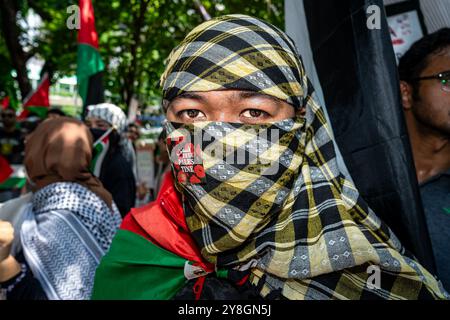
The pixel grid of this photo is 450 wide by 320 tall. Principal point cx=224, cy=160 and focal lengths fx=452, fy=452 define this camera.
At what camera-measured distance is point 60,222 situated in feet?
7.18

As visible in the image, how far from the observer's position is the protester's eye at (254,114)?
53.5 inches

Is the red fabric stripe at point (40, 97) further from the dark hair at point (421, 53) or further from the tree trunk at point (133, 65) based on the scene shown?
the dark hair at point (421, 53)

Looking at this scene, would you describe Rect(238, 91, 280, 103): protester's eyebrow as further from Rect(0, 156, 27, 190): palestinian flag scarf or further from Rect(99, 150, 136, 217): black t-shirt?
Rect(0, 156, 27, 190): palestinian flag scarf

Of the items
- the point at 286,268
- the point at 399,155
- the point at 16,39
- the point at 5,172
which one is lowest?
the point at 5,172

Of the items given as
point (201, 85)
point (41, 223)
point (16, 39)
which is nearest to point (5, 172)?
point (16, 39)

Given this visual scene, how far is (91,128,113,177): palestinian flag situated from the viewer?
4.09 m

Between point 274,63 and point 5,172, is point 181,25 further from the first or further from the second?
point 274,63

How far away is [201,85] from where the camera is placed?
1338 mm

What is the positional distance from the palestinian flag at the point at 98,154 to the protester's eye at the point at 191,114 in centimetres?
283

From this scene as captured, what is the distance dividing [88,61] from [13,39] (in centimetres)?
327

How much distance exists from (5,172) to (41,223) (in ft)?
13.3

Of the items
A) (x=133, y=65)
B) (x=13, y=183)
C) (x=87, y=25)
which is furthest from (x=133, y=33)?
(x=13, y=183)

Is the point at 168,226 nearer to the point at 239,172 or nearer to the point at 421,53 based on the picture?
the point at 239,172

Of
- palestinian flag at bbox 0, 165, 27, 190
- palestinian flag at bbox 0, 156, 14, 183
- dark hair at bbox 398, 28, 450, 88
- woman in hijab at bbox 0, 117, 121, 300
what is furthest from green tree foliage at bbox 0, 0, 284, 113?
dark hair at bbox 398, 28, 450, 88
